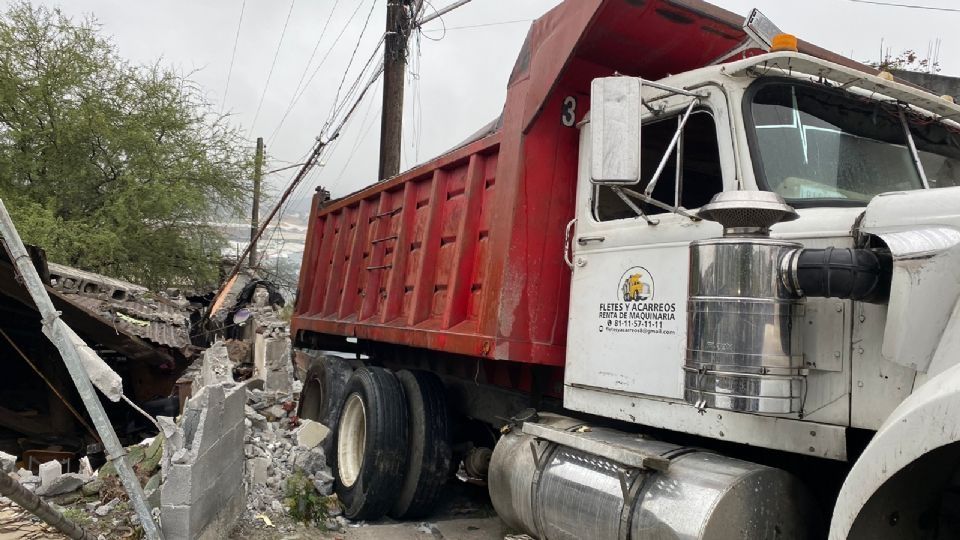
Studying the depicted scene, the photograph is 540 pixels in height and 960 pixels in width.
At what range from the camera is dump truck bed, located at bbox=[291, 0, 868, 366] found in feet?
12.4

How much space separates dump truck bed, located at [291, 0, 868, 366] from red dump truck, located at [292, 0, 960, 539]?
1 cm

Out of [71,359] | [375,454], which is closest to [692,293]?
[71,359]

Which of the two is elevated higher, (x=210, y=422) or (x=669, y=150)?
(x=669, y=150)

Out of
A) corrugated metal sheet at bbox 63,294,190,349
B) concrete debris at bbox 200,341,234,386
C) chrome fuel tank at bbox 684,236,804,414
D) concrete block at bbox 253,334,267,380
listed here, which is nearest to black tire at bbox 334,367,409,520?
concrete debris at bbox 200,341,234,386

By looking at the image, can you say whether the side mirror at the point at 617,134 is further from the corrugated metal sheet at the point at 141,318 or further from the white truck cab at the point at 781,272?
the corrugated metal sheet at the point at 141,318

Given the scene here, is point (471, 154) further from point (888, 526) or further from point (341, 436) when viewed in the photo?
point (888, 526)

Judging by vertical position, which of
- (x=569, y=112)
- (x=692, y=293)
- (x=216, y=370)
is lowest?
(x=216, y=370)

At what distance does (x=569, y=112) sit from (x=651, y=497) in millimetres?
2135

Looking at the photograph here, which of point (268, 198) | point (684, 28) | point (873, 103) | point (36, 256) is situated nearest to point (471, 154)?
point (684, 28)

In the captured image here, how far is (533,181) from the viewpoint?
13.1 ft

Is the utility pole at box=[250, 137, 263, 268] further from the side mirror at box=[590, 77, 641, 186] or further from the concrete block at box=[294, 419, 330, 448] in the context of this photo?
the side mirror at box=[590, 77, 641, 186]

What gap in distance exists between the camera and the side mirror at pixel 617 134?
2682 mm

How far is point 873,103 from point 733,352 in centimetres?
144

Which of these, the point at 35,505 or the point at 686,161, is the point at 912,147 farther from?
the point at 35,505
